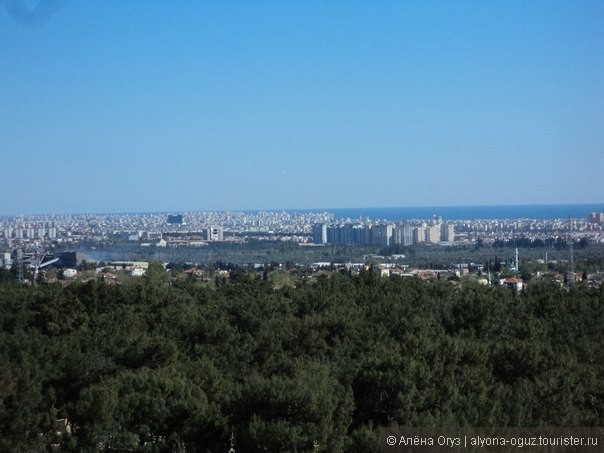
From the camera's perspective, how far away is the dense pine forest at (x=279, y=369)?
9.62 m

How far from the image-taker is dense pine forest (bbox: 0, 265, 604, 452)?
9.62 meters

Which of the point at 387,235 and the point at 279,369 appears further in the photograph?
the point at 387,235

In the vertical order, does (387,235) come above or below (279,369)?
below

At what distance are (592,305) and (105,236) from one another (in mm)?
71097

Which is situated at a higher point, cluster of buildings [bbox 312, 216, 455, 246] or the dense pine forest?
the dense pine forest

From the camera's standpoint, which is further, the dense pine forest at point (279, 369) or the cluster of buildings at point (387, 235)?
the cluster of buildings at point (387, 235)

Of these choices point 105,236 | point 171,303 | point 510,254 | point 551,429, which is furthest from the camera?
point 105,236

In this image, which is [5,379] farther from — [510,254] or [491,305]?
[510,254]

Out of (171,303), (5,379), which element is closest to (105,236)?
(171,303)

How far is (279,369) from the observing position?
41.8ft

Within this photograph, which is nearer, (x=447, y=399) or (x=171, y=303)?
(x=447, y=399)

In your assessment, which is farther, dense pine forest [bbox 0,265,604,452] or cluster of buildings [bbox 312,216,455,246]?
cluster of buildings [bbox 312,216,455,246]

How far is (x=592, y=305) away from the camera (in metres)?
20.0

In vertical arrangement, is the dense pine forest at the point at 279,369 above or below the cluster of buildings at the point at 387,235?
above
